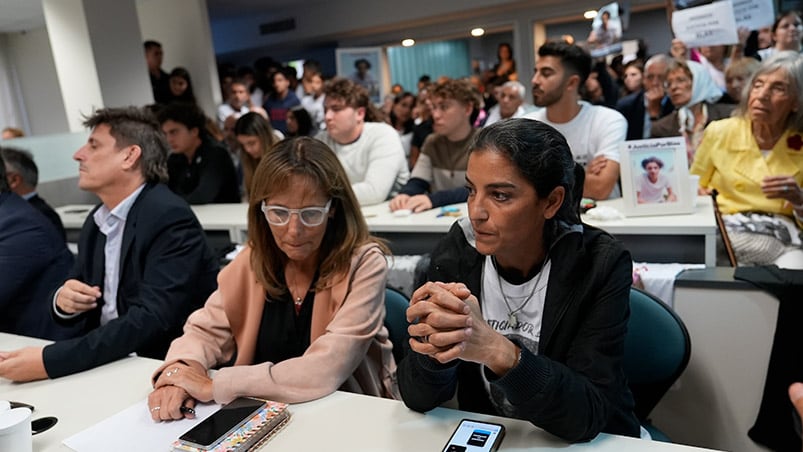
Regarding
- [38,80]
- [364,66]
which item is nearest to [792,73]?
[38,80]

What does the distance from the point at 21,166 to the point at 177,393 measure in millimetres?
2598

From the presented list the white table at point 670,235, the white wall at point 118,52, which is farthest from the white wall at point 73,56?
the white table at point 670,235

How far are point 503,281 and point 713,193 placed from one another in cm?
151

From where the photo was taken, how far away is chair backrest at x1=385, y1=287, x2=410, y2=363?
1615mm

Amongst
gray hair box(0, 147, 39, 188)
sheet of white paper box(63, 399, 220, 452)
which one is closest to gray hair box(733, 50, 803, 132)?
sheet of white paper box(63, 399, 220, 452)

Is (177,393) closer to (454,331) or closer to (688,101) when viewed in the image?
(454,331)

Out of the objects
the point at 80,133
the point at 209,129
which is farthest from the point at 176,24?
the point at 209,129

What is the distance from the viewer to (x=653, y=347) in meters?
1.42

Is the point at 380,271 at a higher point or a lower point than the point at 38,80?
lower

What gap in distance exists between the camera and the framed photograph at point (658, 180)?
2.24m

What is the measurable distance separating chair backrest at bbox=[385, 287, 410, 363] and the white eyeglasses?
33 centimetres

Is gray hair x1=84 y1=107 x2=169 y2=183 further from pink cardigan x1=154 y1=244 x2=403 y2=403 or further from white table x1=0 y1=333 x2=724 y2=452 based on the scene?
white table x1=0 y1=333 x2=724 y2=452

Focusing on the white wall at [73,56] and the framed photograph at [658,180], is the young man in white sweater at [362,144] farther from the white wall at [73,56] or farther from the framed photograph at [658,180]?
the white wall at [73,56]

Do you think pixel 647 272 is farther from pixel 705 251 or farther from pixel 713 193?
pixel 713 193
